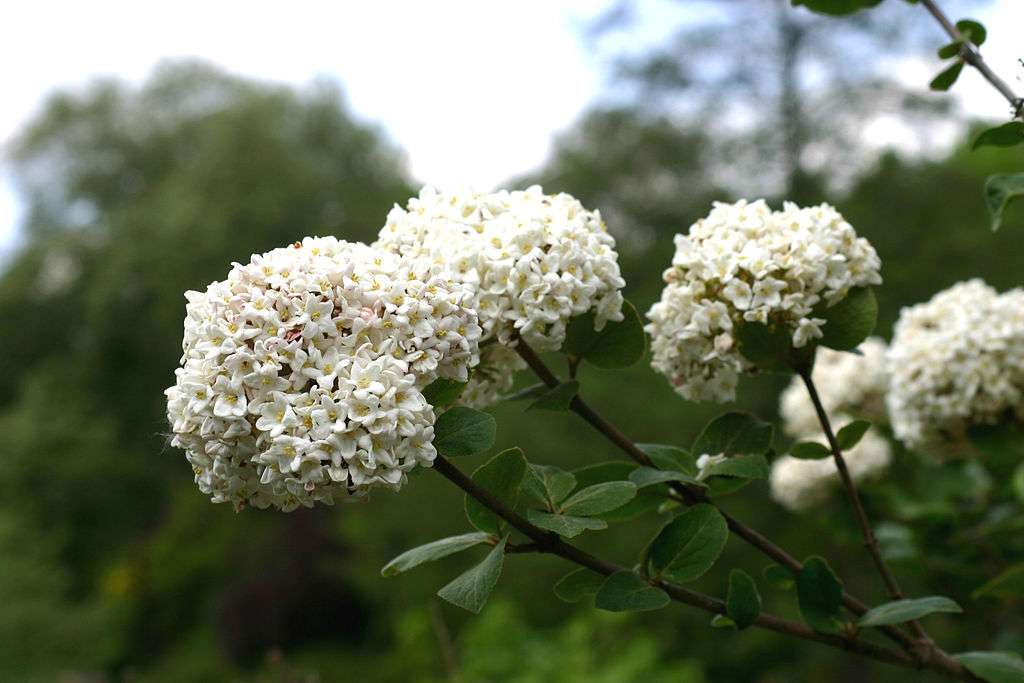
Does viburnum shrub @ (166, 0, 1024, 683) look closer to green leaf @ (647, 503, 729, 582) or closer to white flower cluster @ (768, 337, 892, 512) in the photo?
green leaf @ (647, 503, 729, 582)

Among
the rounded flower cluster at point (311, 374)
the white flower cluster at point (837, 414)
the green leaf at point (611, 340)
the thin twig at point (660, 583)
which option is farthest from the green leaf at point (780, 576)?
the white flower cluster at point (837, 414)

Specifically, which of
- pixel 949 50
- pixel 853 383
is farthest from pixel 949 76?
pixel 853 383

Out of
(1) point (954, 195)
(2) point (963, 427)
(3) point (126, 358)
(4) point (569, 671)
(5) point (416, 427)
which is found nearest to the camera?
(5) point (416, 427)

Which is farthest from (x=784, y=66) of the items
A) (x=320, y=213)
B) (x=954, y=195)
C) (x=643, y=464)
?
(x=320, y=213)

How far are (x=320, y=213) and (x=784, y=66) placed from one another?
39.1 feet

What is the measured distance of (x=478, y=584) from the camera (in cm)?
106

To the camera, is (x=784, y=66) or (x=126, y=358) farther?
(x=126, y=358)

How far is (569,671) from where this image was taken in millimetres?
5219

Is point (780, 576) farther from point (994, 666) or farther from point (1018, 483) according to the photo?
point (1018, 483)

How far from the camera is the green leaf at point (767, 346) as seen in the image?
133 cm

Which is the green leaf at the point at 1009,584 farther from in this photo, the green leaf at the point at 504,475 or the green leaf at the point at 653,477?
the green leaf at the point at 504,475

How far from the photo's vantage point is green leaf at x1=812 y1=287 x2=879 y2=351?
1351 mm

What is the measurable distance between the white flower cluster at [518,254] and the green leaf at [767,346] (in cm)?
19

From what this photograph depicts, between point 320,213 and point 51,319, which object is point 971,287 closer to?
point 320,213
